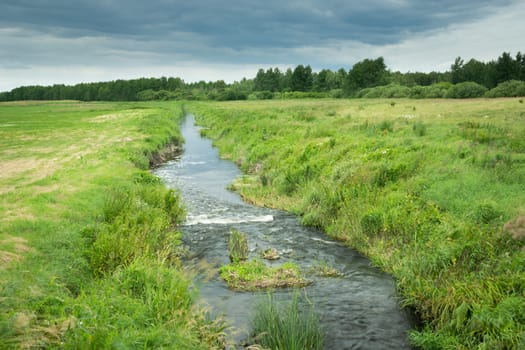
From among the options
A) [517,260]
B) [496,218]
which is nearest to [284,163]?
[496,218]

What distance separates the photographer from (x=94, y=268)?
10.8 meters

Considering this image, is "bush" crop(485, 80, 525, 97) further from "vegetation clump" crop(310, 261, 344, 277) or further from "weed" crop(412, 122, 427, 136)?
"vegetation clump" crop(310, 261, 344, 277)

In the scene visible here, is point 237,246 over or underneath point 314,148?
underneath

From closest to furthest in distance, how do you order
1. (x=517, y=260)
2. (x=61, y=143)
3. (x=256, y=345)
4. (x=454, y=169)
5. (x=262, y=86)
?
(x=256, y=345) < (x=517, y=260) < (x=454, y=169) < (x=61, y=143) < (x=262, y=86)

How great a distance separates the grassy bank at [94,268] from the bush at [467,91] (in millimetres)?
69840

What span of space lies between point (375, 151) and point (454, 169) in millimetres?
4759

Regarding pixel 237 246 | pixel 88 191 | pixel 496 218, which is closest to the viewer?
pixel 496 218

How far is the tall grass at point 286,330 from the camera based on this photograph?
817 centimetres

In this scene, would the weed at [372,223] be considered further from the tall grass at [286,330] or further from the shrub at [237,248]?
the tall grass at [286,330]

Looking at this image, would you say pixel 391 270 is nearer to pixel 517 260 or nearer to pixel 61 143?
pixel 517 260

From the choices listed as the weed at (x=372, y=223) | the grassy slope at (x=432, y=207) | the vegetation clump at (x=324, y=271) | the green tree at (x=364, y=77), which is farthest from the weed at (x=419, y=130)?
the green tree at (x=364, y=77)

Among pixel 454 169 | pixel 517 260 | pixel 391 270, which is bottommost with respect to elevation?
pixel 391 270

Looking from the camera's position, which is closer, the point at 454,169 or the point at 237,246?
the point at 237,246

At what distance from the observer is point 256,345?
8.25 m
